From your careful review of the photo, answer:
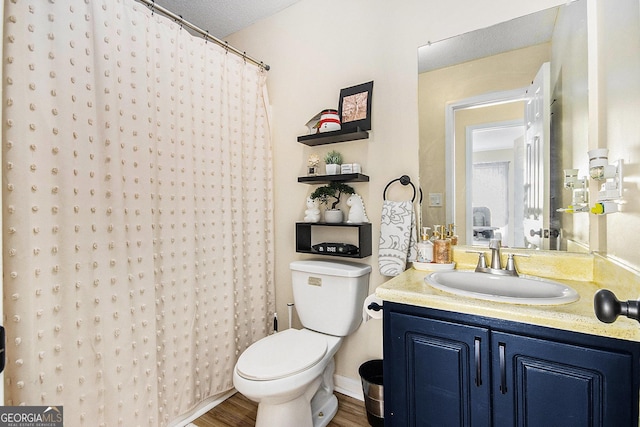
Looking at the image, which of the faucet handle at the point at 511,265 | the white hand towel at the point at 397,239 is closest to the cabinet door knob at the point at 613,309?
the faucet handle at the point at 511,265

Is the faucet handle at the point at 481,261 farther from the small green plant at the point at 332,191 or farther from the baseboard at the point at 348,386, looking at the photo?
→ the baseboard at the point at 348,386

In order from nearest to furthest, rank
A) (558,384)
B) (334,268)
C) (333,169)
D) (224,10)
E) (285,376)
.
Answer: (558,384)
(285,376)
(334,268)
(333,169)
(224,10)

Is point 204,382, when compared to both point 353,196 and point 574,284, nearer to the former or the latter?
point 353,196

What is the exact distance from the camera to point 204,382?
1783mm

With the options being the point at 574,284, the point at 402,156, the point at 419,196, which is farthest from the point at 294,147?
the point at 574,284

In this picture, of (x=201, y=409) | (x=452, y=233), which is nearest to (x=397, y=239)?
(x=452, y=233)

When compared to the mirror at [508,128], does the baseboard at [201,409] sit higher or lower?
lower

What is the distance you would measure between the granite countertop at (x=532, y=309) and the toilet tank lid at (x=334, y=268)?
15.5 inches

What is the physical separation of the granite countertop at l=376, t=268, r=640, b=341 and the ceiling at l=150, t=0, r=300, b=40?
199 centimetres

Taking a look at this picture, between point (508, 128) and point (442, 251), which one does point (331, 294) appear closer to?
point (442, 251)

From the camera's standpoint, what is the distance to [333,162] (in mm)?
1923

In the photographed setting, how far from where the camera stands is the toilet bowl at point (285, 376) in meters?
1.36

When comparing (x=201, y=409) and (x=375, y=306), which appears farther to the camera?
(x=201, y=409)

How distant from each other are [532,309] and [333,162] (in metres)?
1.25
